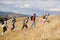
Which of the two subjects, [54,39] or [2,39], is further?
[2,39]

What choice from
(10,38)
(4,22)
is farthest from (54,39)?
(4,22)

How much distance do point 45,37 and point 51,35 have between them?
1.47ft

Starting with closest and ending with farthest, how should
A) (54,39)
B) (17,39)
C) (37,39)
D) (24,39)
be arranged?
(54,39) < (37,39) < (24,39) < (17,39)

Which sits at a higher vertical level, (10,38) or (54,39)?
(54,39)

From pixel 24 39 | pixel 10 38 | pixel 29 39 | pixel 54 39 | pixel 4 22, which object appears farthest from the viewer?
pixel 4 22

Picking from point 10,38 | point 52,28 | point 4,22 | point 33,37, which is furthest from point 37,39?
point 4,22

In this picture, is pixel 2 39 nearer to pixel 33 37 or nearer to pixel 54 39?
pixel 33 37

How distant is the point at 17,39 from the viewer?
19.2 metres

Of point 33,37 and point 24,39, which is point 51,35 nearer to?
point 33,37

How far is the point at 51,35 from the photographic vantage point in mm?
14641

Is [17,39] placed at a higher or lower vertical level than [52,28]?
lower

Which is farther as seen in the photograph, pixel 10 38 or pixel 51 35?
pixel 10 38

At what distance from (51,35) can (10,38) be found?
7003 millimetres

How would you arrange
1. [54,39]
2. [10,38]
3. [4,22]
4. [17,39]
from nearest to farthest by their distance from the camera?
[54,39] → [17,39] → [10,38] → [4,22]
